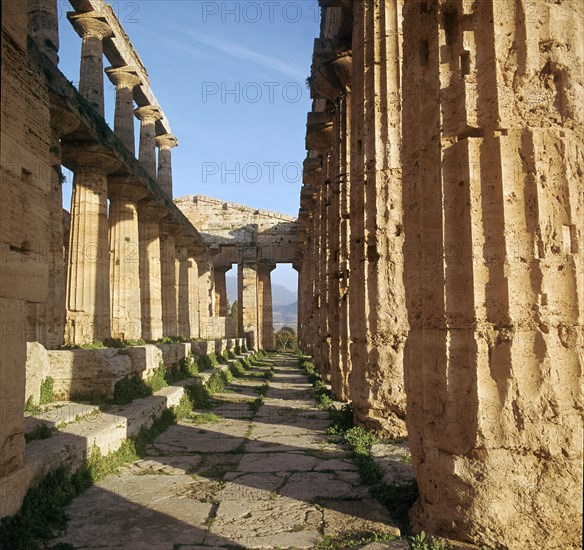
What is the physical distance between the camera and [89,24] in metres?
15.3

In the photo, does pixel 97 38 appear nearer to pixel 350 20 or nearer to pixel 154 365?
pixel 350 20

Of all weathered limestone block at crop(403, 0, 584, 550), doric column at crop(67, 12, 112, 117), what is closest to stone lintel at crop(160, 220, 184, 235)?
doric column at crop(67, 12, 112, 117)

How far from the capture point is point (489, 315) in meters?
3.58

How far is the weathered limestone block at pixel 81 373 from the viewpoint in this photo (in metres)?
8.36

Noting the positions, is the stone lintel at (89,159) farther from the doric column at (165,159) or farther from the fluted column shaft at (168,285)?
the doric column at (165,159)

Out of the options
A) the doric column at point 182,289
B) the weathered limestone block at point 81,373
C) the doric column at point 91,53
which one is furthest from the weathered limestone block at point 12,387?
the doric column at point 182,289

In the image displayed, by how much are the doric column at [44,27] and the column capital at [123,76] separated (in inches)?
229

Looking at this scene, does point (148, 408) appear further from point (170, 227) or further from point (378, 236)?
point (170, 227)

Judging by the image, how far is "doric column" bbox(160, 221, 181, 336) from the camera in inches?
806

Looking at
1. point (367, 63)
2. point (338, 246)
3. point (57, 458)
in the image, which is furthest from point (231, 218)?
point (57, 458)

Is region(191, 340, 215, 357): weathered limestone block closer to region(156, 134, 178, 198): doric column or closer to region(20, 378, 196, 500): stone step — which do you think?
region(20, 378, 196, 500): stone step

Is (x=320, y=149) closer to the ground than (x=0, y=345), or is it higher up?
higher up

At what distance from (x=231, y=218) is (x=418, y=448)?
32.0 m

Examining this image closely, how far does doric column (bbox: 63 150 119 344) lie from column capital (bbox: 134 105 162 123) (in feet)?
32.9
